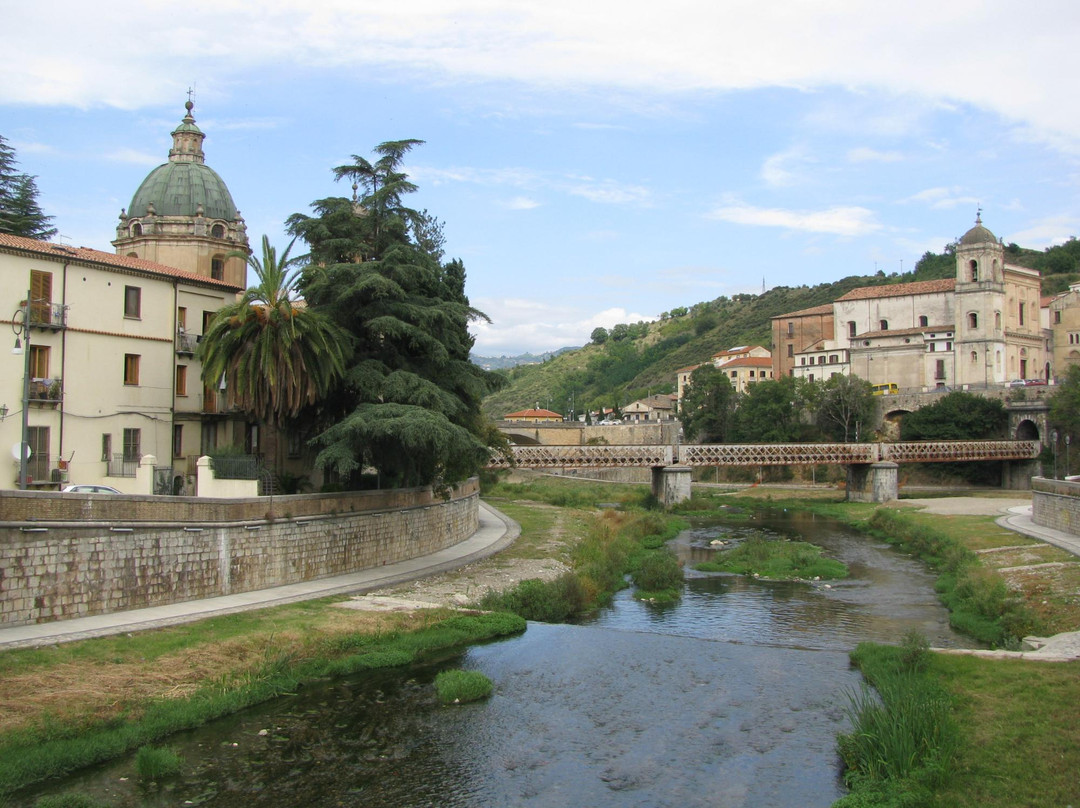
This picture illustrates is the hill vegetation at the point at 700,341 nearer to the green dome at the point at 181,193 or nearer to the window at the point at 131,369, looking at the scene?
the green dome at the point at 181,193

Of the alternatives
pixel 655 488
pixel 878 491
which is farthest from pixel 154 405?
pixel 878 491

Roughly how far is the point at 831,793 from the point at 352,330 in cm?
2571

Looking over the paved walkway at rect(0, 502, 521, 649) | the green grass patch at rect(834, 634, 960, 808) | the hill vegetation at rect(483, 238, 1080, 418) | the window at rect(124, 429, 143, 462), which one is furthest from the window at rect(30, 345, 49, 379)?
the hill vegetation at rect(483, 238, 1080, 418)

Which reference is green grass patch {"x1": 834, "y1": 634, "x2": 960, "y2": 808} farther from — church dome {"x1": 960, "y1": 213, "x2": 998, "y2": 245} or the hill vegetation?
the hill vegetation

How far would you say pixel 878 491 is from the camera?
228 feet

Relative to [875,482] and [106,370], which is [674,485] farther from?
[106,370]

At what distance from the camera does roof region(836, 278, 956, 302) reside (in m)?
96.1

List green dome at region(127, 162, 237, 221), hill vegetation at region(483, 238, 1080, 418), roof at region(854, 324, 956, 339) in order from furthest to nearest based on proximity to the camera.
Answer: hill vegetation at region(483, 238, 1080, 418)
roof at region(854, 324, 956, 339)
green dome at region(127, 162, 237, 221)

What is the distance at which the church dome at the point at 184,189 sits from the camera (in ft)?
157

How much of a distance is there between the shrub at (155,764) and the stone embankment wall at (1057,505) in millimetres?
35710

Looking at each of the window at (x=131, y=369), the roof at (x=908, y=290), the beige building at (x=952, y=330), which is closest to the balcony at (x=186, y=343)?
the window at (x=131, y=369)

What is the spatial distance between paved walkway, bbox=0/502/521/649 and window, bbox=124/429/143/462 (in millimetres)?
9702

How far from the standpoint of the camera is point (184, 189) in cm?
4819

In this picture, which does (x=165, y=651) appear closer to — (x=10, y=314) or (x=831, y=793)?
(x=831, y=793)
